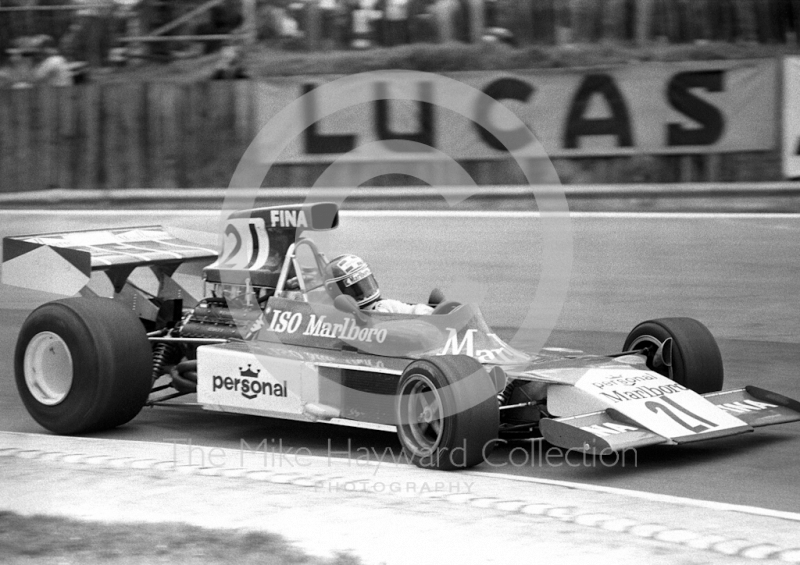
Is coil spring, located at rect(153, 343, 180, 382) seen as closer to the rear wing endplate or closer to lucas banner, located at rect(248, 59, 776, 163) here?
the rear wing endplate

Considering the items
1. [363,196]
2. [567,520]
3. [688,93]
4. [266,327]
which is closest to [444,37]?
[363,196]

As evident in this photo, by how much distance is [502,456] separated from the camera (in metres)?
7.04

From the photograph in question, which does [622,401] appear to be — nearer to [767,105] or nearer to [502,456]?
[502,456]

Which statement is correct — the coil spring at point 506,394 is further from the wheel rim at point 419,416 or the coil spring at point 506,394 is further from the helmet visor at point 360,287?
the helmet visor at point 360,287

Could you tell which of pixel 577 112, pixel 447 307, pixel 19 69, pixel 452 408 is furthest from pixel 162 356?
pixel 19 69

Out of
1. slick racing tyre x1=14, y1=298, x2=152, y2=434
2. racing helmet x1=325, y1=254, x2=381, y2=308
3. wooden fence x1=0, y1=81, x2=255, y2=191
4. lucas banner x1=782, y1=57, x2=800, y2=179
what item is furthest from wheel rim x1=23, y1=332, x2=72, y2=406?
lucas banner x1=782, y1=57, x2=800, y2=179

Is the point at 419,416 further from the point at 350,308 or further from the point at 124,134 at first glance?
the point at 124,134

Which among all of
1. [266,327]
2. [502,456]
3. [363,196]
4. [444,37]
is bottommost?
[502,456]

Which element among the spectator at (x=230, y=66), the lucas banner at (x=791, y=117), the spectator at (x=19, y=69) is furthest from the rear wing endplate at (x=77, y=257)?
the spectator at (x=19, y=69)

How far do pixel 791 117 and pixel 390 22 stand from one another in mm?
4593

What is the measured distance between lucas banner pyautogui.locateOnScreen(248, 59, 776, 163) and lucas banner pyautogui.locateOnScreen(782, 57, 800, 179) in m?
0.13

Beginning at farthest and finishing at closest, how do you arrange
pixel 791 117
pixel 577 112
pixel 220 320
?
pixel 577 112, pixel 791 117, pixel 220 320

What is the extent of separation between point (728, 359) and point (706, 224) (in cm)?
136

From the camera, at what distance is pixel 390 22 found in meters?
13.4
